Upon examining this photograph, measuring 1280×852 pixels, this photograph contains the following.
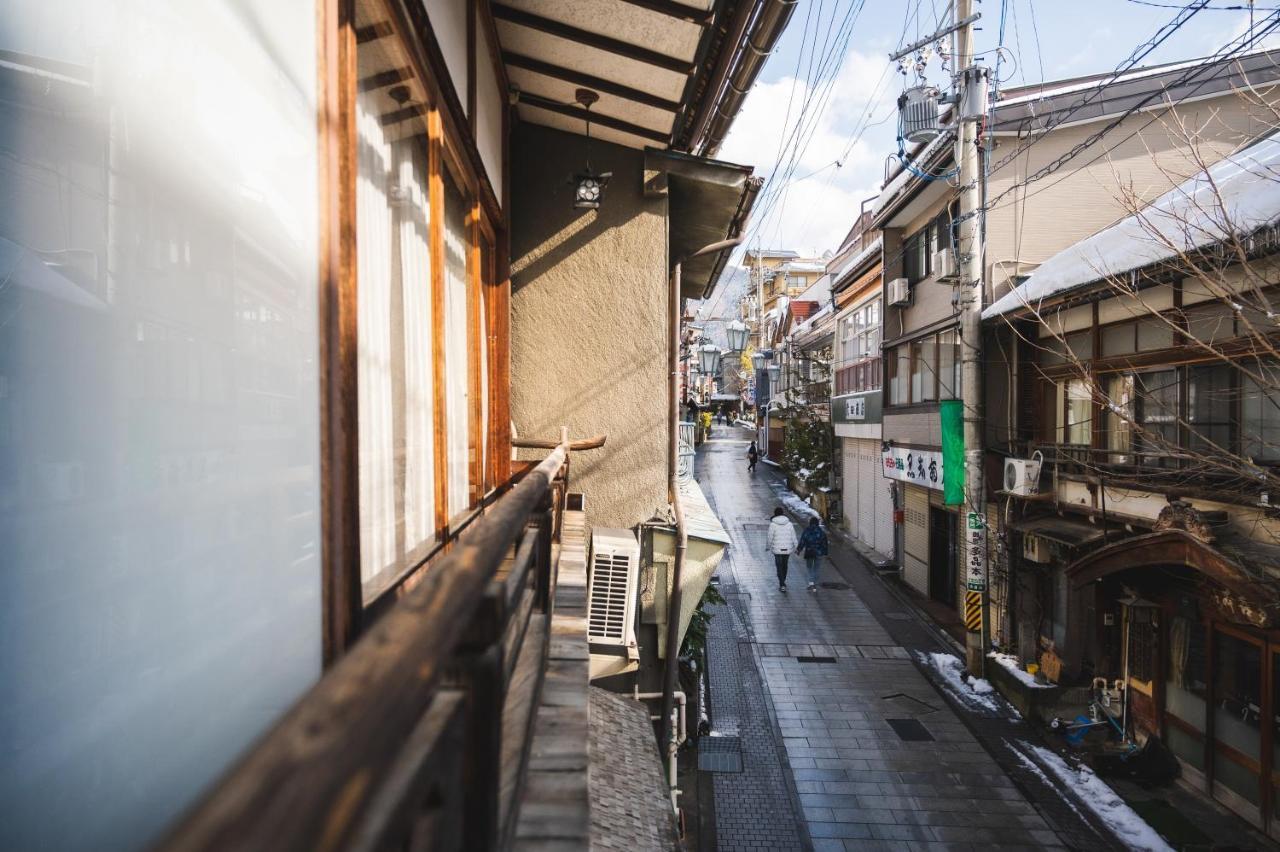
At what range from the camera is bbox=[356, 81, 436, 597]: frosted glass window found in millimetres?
2520

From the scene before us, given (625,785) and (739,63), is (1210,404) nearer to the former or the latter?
(739,63)

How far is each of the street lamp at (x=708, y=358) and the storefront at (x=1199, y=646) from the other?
8438 mm

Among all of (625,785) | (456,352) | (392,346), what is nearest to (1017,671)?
(625,785)

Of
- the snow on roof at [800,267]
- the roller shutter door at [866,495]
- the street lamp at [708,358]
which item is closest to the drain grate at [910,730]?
the street lamp at [708,358]

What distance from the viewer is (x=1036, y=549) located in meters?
12.6

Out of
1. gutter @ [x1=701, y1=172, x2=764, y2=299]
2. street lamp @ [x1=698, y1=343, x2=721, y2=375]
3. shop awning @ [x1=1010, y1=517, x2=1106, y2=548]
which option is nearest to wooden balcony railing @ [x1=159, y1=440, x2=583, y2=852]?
gutter @ [x1=701, y1=172, x2=764, y2=299]

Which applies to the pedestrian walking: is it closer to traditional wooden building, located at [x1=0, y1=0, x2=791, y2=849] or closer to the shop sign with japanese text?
the shop sign with japanese text

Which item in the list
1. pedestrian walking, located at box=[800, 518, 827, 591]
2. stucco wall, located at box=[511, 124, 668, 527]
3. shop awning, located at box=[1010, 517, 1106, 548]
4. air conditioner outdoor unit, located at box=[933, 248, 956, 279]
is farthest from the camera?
pedestrian walking, located at box=[800, 518, 827, 591]

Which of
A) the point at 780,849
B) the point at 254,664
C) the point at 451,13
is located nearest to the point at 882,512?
the point at 780,849

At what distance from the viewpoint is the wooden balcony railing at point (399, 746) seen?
0.53m

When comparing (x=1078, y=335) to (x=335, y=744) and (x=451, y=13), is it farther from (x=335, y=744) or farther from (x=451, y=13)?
(x=335, y=744)

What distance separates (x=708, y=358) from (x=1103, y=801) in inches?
421

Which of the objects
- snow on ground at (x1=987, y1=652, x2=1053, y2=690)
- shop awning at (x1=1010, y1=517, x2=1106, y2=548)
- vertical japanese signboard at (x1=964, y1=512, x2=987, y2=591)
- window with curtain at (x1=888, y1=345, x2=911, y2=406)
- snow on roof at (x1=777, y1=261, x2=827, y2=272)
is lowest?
snow on ground at (x1=987, y1=652, x2=1053, y2=690)

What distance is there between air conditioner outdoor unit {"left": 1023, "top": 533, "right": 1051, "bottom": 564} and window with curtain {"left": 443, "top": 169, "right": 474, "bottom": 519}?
11310 mm
